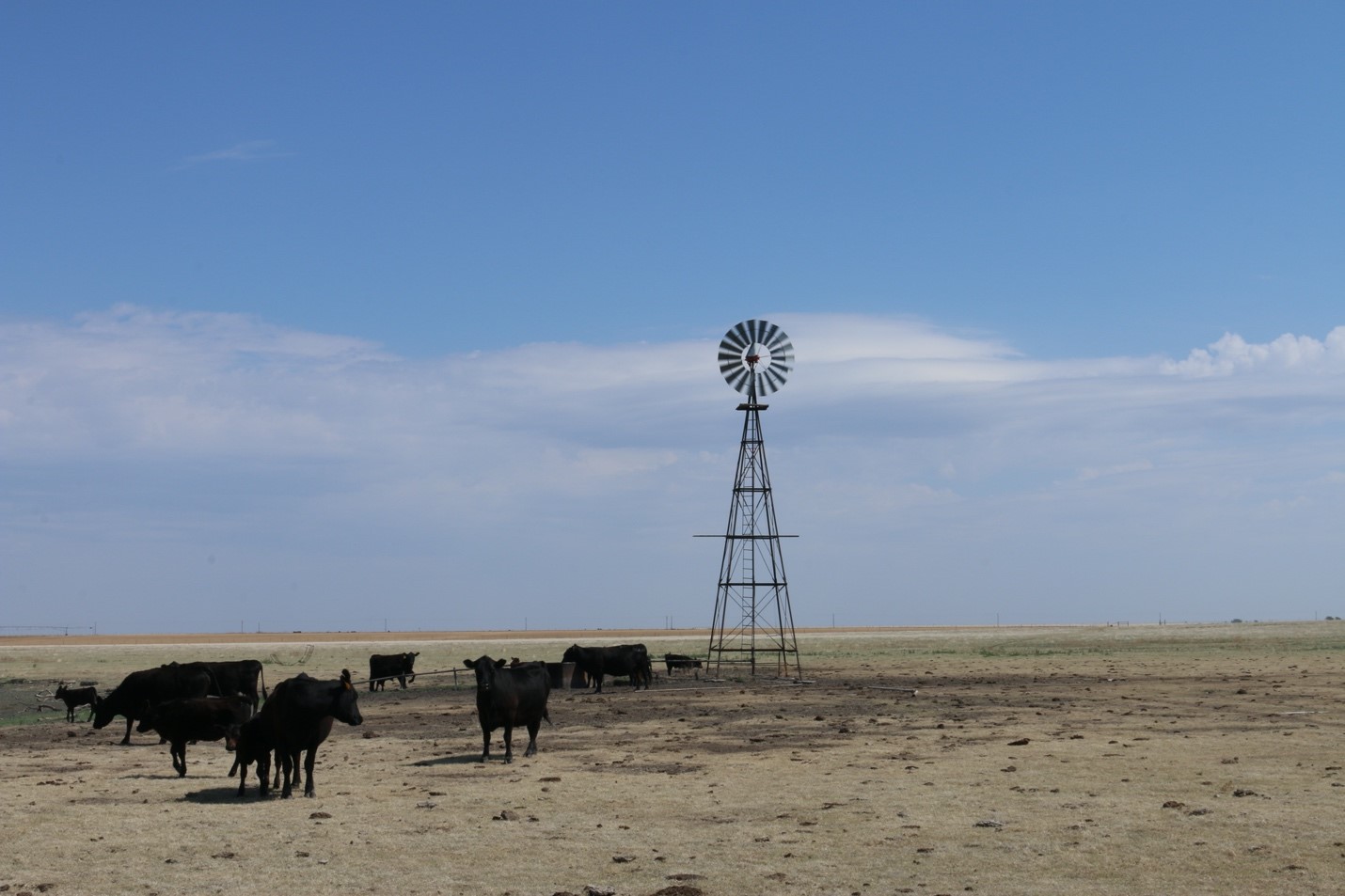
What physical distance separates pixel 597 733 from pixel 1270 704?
54.7 feet

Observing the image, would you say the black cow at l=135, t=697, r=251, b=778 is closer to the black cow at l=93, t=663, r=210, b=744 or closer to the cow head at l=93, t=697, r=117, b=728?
the cow head at l=93, t=697, r=117, b=728

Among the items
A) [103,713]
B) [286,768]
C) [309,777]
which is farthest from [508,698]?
[103,713]

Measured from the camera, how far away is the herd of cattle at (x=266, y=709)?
1834 centimetres

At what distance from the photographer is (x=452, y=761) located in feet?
74.2

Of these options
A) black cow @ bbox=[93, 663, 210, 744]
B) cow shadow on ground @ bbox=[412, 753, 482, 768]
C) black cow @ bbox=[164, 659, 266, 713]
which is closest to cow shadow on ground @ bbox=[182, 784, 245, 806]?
cow shadow on ground @ bbox=[412, 753, 482, 768]

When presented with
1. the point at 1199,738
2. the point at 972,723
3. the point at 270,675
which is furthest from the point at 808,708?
the point at 270,675

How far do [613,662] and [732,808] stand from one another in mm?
29278

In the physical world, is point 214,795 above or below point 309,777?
below

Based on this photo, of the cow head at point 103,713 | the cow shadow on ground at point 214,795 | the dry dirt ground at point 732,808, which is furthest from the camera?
the cow head at point 103,713

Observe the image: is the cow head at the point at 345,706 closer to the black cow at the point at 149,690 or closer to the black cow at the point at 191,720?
the black cow at the point at 191,720

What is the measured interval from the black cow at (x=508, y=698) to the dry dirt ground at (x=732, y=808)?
0.60 m

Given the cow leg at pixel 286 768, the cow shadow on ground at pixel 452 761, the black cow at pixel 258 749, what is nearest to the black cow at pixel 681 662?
the cow shadow on ground at pixel 452 761

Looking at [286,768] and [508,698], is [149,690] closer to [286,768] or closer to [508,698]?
[508,698]

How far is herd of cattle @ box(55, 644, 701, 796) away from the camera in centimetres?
1834
